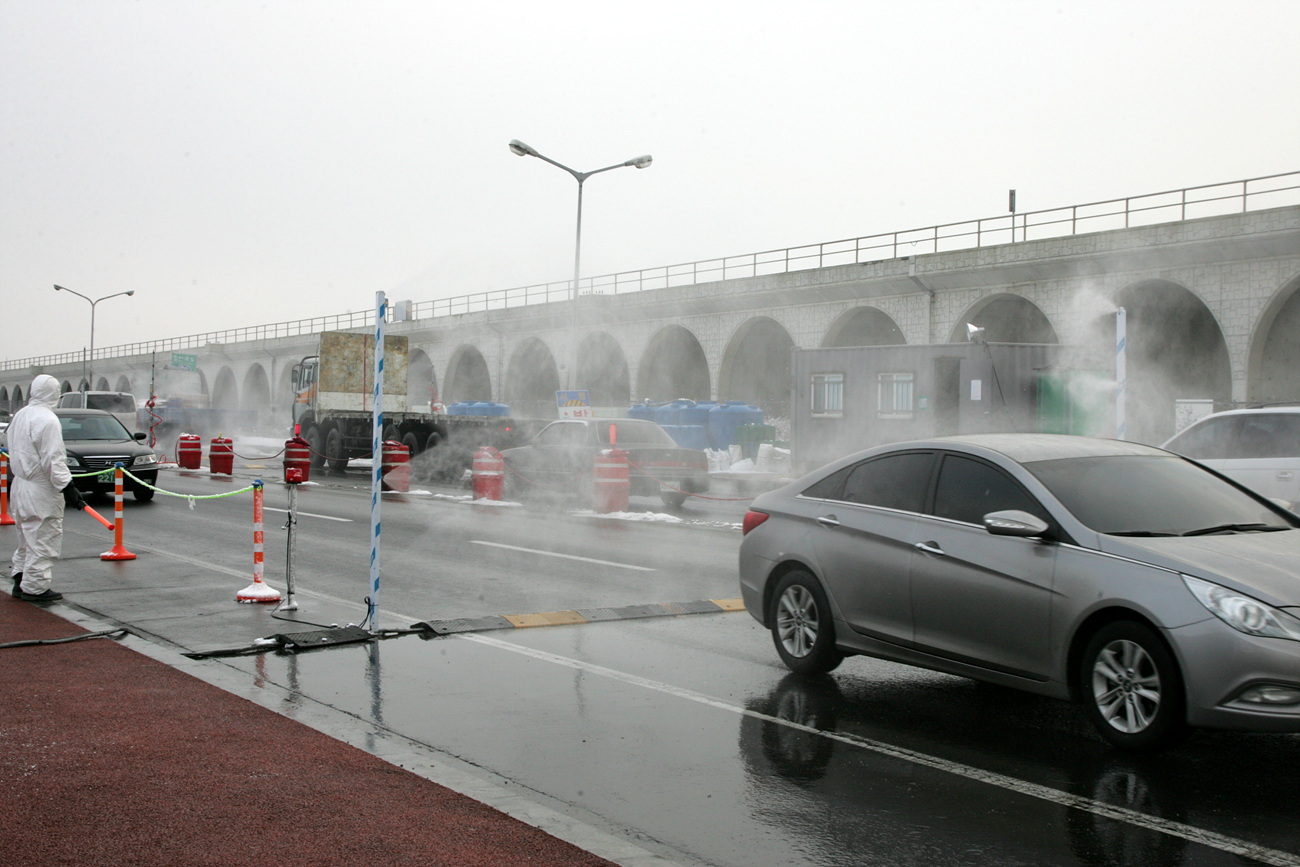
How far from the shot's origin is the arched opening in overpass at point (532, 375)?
50688mm

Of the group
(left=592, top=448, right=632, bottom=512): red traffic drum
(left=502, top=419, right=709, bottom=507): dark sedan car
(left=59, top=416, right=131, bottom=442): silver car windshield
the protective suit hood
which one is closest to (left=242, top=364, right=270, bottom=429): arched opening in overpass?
(left=59, top=416, right=131, bottom=442): silver car windshield

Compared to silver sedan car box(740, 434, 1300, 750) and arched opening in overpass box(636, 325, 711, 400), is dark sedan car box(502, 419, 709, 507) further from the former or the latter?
arched opening in overpass box(636, 325, 711, 400)

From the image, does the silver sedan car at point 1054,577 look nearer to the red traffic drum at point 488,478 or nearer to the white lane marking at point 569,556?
the white lane marking at point 569,556

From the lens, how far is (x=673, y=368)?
49906mm

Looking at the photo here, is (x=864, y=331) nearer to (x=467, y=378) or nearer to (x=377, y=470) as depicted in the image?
(x=467, y=378)

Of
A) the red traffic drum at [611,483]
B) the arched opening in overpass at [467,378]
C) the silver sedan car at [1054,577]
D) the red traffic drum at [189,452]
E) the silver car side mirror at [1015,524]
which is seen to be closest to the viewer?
the silver sedan car at [1054,577]

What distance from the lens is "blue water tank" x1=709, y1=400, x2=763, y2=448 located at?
3409cm

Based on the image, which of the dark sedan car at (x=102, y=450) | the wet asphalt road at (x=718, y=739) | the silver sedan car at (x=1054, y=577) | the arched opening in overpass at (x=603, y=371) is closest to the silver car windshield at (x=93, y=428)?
the dark sedan car at (x=102, y=450)

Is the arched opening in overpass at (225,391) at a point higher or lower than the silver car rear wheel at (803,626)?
higher

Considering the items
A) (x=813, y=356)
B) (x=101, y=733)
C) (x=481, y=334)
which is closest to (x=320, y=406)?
(x=813, y=356)

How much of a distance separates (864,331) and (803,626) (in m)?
40.5

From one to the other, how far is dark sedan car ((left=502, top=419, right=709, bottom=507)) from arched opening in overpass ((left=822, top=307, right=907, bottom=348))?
18.1 meters

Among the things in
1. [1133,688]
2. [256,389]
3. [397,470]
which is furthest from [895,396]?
[256,389]

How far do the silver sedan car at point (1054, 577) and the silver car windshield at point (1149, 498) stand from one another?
0.04ft
